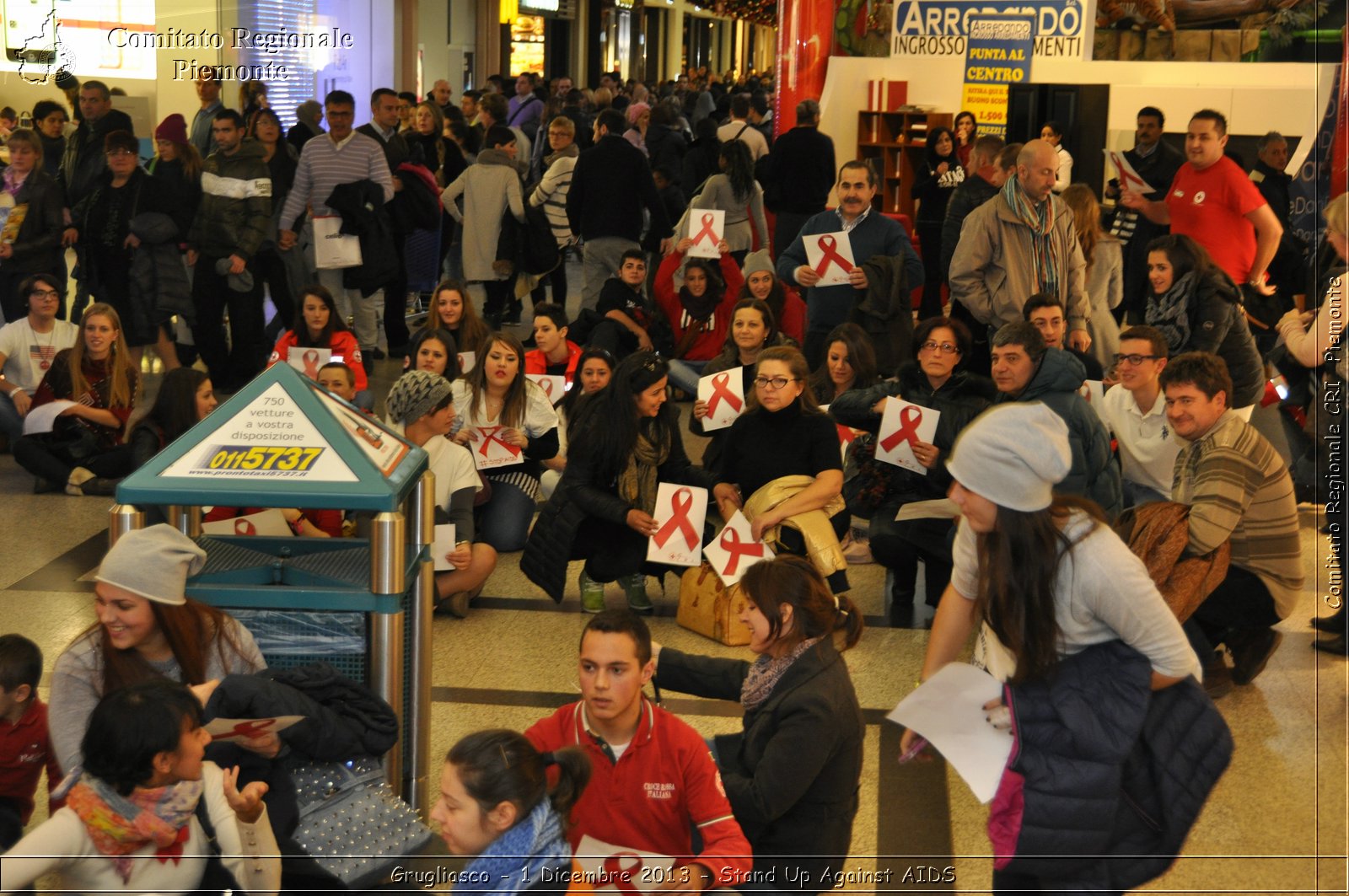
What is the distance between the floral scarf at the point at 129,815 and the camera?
105 inches

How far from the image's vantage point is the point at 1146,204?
28.0 feet

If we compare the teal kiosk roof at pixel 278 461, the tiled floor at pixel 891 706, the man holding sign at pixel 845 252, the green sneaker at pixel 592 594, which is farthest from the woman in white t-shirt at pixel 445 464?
the man holding sign at pixel 845 252

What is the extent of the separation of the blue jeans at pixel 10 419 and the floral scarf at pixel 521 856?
5727 mm

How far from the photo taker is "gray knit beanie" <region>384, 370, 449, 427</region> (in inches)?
211

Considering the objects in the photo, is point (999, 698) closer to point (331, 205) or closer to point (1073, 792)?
point (1073, 792)

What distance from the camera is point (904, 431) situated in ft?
18.6

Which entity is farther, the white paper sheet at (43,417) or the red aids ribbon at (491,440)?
the white paper sheet at (43,417)

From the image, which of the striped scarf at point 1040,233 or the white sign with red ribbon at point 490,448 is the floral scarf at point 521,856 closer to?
the white sign with red ribbon at point 490,448

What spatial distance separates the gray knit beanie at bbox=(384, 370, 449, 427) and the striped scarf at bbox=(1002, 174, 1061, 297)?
2958mm

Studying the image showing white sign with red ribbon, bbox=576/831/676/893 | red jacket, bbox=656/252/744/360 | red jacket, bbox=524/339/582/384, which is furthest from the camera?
red jacket, bbox=656/252/744/360

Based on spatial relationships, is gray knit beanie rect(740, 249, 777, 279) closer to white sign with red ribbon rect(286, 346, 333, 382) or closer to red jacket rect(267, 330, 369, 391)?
red jacket rect(267, 330, 369, 391)

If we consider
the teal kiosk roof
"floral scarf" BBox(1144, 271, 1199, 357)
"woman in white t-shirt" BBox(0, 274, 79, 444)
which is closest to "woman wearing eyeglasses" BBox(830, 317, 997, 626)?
"floral scarf" BBox(1144, 271, 1199, 357)

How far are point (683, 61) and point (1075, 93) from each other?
29743mm

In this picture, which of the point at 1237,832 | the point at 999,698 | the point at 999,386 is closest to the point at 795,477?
the point at 999,386
